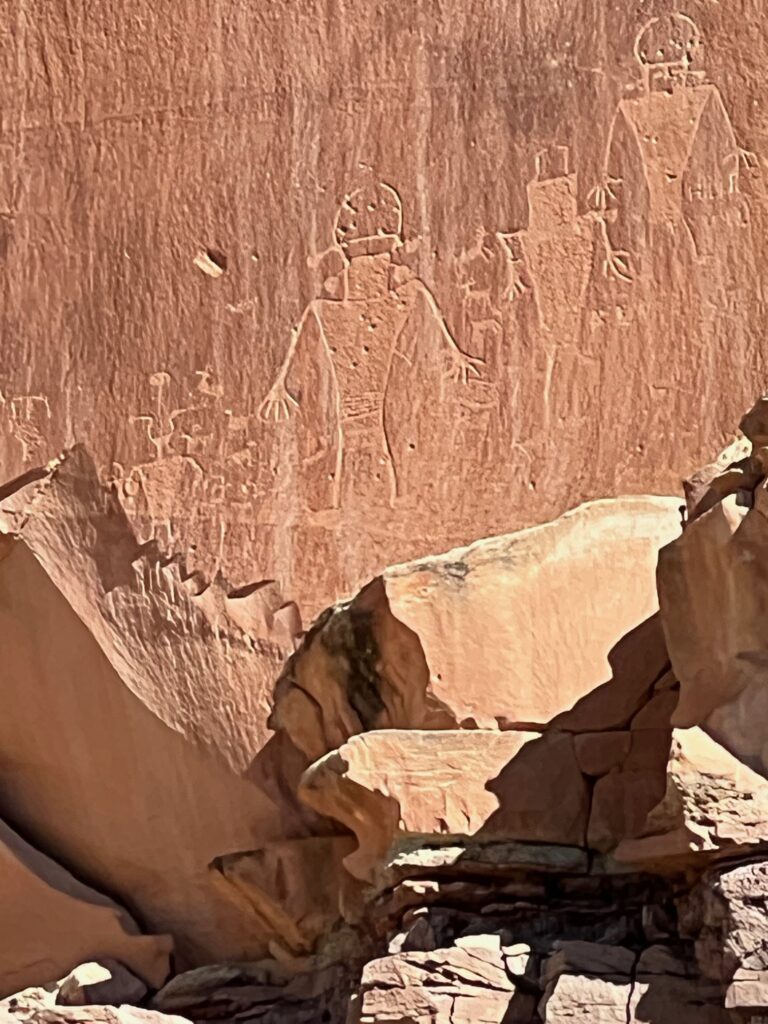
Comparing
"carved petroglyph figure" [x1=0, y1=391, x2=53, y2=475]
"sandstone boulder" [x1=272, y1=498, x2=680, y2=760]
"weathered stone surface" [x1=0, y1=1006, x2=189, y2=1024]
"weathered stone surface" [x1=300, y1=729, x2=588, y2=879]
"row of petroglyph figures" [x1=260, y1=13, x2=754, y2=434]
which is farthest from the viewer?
"carved petroglyph figure" [x1=0, y1=391, x2=53, y2=475]

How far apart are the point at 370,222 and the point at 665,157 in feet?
3.38

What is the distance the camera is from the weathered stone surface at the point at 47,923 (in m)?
10.1

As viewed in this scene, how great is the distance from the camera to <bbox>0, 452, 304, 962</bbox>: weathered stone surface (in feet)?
32.7

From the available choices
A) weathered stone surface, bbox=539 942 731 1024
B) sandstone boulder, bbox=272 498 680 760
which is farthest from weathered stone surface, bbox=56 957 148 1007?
weathered stone surface, bbox=539 942 731 1024

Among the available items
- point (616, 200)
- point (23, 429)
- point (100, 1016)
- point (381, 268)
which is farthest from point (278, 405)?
point (100, 1016)

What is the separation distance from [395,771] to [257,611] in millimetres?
1426

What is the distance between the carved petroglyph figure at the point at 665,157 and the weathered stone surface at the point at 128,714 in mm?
1769

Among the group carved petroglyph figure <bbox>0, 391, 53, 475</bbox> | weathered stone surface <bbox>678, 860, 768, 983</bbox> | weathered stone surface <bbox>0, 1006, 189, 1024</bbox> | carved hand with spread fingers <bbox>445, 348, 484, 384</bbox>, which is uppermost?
carved hand with spread fingers <bbox>445, 348, 484, 384</bbox>

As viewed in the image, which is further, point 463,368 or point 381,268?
point 381,268

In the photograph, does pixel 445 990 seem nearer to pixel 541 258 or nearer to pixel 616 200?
pixel 541 258

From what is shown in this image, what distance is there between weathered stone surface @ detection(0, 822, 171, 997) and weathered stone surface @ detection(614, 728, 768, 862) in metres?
2.83

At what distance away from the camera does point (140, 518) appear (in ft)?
33.4

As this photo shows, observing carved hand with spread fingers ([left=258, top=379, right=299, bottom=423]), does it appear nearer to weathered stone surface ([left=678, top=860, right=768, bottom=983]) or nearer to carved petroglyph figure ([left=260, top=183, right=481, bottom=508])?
carved petroglyph figure ([left=260, top=183, right=481, bottom=508])

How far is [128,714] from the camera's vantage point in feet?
33.1
